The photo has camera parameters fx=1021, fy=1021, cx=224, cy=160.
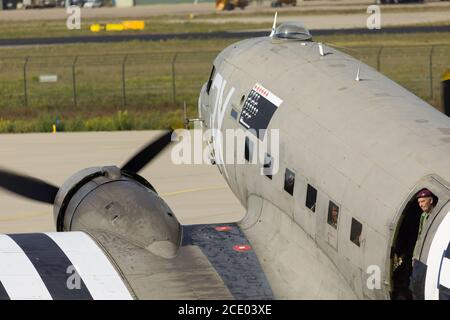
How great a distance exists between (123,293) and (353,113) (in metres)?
4.95

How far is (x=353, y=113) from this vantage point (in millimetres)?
17219

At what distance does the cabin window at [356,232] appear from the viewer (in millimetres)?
15172

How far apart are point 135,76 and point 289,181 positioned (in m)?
53.2

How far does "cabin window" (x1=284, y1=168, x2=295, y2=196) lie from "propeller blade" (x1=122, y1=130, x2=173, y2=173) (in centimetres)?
481

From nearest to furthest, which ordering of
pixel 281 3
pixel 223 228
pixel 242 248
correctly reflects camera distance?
pixel 242 248
pixel 223 228
pixel 281 3

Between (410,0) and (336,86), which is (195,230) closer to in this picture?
(336,86)

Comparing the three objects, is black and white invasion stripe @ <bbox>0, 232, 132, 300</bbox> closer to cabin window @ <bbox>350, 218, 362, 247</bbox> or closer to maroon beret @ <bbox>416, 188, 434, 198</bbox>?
cabin window @ <bbox>350, 218, 362, 247</bbox>

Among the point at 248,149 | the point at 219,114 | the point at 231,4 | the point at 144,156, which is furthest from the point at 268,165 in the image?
the point at 231,4

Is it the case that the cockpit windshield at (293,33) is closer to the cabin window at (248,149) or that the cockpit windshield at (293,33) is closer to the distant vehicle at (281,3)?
the cabin window at (248,149)

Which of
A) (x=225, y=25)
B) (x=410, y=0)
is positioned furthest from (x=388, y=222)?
(x=410, y=0)

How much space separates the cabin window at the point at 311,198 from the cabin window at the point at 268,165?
78.1 inches

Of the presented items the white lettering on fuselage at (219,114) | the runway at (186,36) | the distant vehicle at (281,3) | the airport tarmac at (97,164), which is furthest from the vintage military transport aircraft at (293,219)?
the distant vehicle at (281,3)

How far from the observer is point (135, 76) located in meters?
70.6
